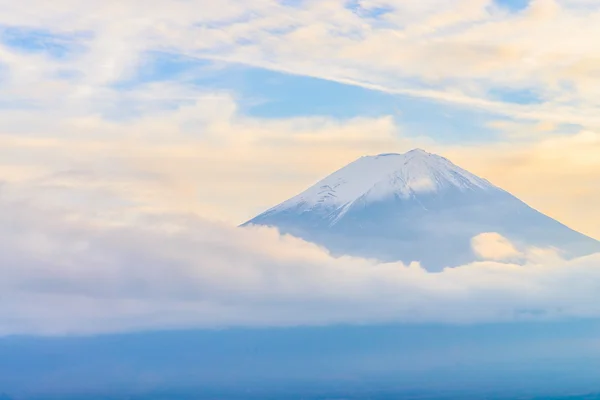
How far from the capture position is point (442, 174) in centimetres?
19988

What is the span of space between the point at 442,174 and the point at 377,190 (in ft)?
38.6

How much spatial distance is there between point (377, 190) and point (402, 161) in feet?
22.1

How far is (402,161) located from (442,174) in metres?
7.38

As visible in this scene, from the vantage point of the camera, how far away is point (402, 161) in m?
200

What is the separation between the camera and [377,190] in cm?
19975
